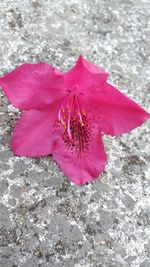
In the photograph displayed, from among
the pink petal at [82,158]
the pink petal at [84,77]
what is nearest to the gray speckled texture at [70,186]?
the pink petal at [82,158]

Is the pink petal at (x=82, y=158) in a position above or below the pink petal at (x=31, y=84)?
below

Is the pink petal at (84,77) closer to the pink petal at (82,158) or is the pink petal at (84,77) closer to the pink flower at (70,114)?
the pink flower at (70,114)

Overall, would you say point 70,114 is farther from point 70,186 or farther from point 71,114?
point 70,186

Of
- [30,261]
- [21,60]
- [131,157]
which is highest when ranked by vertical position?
[21,60]

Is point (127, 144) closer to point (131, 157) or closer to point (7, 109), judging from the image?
point (131, 157)

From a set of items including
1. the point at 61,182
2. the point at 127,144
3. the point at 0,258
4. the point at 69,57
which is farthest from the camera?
the point at 69,57

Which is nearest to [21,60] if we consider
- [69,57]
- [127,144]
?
[69,57]
